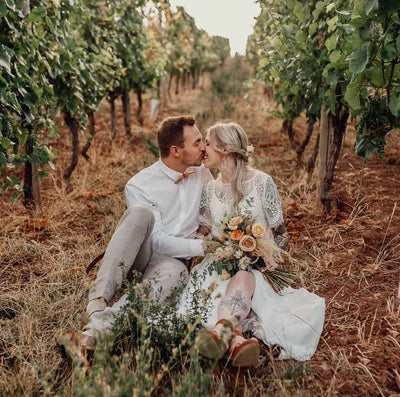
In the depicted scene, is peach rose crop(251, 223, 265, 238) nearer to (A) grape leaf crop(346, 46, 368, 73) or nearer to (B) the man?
(B) the man

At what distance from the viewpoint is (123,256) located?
2.52 meters

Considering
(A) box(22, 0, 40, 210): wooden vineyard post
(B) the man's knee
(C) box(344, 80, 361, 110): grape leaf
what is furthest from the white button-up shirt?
(A) box(22, 0, 40, 210): wooden vineyard post

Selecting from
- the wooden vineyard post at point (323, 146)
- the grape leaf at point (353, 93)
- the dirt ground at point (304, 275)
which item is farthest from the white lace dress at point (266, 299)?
the wooden vineyard post at point (323, 146)

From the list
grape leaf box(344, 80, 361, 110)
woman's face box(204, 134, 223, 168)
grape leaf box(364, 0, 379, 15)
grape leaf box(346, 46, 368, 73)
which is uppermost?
grape leaf box(364, 0, 379, 15)

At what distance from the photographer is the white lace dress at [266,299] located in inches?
91.2

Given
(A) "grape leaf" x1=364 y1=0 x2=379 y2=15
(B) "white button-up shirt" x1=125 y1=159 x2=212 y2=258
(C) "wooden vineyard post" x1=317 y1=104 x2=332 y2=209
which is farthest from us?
(C) "wooden vineyard post" x1=317 y1=104 x2=332 y2=209

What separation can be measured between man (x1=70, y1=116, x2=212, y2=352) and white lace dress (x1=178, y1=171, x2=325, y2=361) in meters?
0.13

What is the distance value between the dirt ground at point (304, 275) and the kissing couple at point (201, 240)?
0.52 feet

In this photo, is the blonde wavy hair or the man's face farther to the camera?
the man's face

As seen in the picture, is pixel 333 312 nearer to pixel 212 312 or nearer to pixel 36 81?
pixel 212 312

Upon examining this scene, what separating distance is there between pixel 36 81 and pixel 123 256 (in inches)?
93.6

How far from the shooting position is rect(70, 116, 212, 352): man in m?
2.63

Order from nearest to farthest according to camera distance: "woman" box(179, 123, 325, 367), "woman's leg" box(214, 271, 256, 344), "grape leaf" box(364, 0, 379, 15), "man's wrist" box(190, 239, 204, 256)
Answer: "grape leaf" box(364, 0, 379, 15)
"woman" box(179, 123, 325, 367)
"woman's leg" box(214, 271, 256, 344)
"man's wrist" box(190, 239, 204, 256)

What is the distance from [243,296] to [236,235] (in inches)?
14.7
